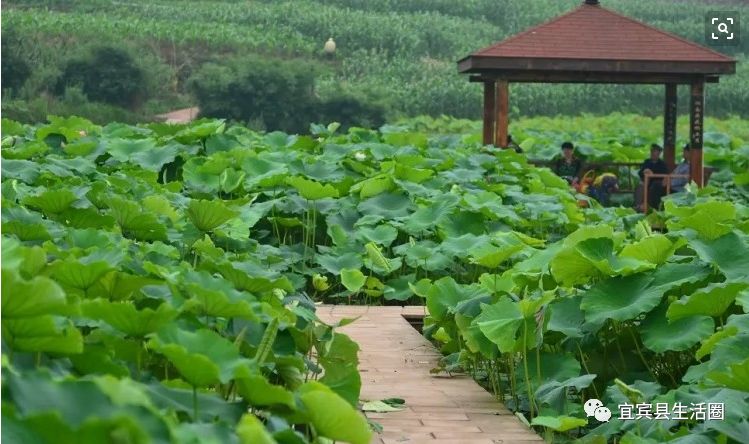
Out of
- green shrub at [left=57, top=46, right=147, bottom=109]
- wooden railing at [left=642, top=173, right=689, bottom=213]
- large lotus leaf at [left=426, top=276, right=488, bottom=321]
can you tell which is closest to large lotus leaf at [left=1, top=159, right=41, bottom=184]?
large lotus leaf at [left=426, top=276, right=488, bottom=321]

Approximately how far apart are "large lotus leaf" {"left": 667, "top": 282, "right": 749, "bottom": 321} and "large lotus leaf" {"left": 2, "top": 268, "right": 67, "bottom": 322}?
6.49ft

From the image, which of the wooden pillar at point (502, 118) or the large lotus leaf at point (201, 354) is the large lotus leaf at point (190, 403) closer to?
the large lotus leaf at point (201, 354)

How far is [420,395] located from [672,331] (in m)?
0.68

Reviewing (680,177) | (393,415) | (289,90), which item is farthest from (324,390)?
(289,90)

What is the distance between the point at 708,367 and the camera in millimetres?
3217

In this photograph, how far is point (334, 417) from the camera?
200 cm

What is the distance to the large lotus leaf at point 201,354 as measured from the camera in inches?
73.2

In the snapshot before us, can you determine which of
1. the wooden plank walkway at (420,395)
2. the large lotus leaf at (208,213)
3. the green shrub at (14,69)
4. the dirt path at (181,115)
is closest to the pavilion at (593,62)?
the wooden plank walkway at (420,395)

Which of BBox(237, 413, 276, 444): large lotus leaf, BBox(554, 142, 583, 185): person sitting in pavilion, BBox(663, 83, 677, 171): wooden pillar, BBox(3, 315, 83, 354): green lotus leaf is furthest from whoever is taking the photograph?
BBox(663, 83, 677, 171): wooden pillar

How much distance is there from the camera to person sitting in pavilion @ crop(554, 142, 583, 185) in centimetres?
1073

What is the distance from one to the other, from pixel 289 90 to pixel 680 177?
37.6 ft

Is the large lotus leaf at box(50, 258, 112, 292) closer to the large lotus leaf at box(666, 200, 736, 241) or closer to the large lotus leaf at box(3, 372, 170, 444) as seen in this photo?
the large lotus leaf at box(3, 372, 170, 444)

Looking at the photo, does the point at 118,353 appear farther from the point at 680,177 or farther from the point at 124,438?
the point at 680,177

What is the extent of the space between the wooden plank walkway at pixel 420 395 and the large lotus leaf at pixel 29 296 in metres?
1.31
